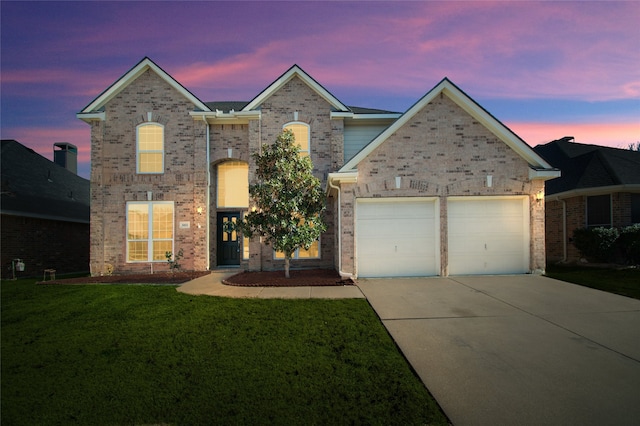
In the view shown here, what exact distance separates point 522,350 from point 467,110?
8.23 meters

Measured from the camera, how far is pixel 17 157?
51.7ft

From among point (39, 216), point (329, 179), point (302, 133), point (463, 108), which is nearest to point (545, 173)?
point (463, 108)

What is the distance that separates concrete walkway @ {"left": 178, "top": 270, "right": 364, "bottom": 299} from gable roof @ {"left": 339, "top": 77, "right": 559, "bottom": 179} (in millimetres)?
3931

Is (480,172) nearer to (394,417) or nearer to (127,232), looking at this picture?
(394,417)

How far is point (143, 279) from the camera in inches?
440

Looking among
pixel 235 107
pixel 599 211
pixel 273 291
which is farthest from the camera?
pixel 235 107

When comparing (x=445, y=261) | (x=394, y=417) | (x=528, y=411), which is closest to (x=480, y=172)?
(x=445, y=261)

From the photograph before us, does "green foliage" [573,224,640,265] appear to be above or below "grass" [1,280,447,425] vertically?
above

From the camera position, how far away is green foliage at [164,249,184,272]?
40.8ft

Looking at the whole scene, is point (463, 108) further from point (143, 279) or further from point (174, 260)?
point (143, 279)

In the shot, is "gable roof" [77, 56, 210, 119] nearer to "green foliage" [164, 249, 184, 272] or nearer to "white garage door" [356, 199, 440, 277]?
"green foliage" [164, 249, 184, 272]

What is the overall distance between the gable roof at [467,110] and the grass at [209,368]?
→ 5325 mm

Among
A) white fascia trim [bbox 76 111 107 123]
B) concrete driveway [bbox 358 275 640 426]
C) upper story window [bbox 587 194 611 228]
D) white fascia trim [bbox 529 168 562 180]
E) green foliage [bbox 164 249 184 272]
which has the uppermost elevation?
white fascia trim [bbox 76 111 107 123]

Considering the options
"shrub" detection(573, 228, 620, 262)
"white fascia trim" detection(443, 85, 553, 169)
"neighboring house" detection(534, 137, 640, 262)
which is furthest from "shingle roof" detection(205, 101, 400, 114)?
"shrub" detection(573, 228, 620, 262)
